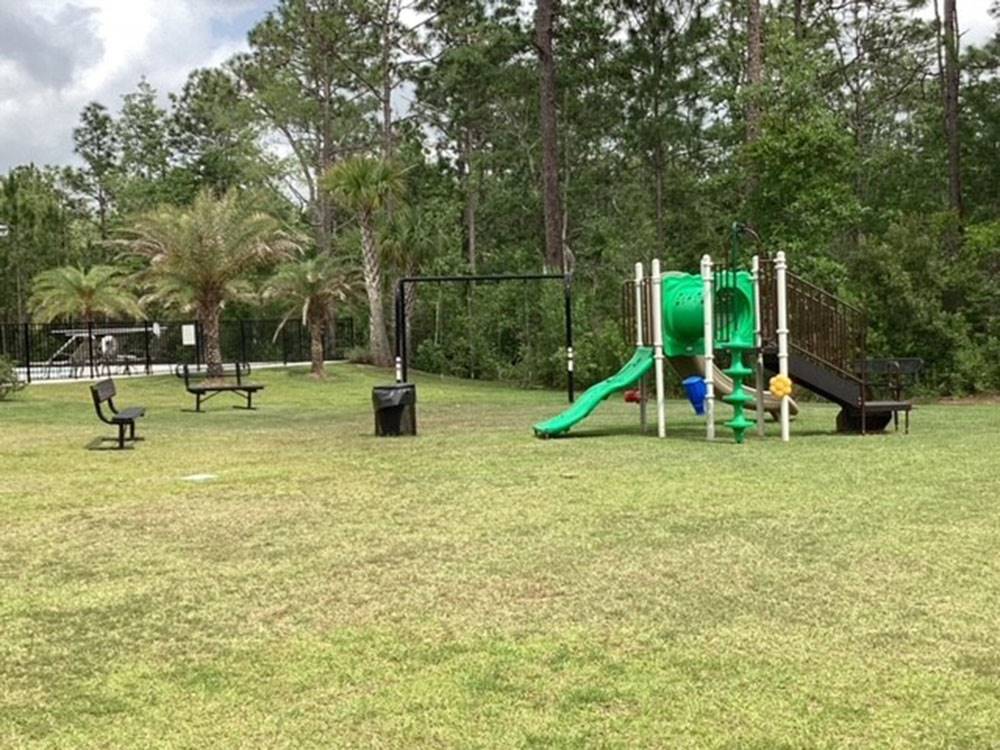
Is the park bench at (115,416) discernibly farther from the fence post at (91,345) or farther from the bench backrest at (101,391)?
the fence post at (91,345)

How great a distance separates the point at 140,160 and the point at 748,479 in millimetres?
51738

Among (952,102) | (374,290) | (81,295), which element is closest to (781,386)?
(952,102)

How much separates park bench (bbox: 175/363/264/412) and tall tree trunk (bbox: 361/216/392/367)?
14.4 feet

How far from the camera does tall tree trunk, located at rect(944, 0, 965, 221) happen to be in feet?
93.0

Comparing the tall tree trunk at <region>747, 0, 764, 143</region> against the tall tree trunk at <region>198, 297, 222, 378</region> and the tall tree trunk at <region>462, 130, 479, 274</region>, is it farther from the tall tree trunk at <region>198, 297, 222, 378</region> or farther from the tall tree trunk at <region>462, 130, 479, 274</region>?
the tall tree trunk at <region>462, 130, 479, 274</region>

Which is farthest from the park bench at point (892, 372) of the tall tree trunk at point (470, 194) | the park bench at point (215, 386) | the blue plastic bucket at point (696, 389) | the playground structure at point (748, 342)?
the tall tree trunk at point (470, 194)

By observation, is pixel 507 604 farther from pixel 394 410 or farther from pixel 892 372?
pixel 892 372

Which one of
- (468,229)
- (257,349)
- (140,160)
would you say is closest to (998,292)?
(468,229)

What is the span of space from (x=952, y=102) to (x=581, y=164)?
16444mm

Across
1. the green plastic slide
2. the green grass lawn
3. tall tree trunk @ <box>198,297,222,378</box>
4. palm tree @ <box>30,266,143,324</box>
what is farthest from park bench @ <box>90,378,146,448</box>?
palm tree @ <box>30,266,143,324</box>

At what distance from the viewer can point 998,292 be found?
22.5 metres

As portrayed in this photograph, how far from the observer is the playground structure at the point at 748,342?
1255 cm

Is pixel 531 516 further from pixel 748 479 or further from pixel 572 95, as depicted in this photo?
pixel 572 95

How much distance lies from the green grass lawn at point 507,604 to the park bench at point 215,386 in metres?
8.50
